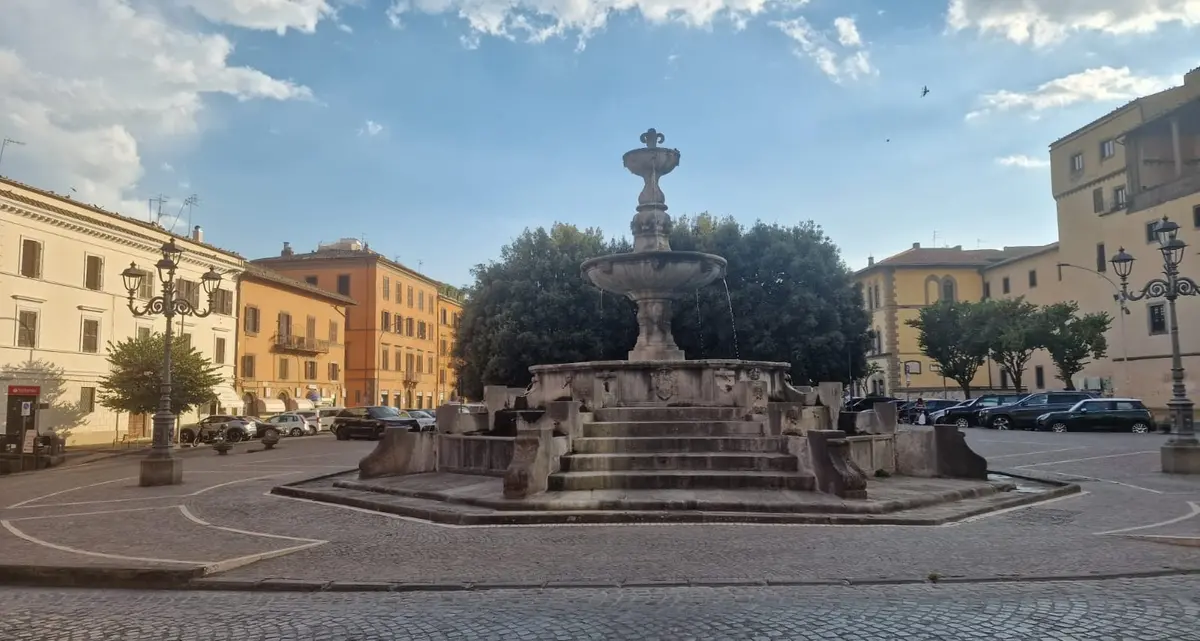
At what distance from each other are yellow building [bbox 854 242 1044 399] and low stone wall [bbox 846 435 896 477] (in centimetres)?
5824

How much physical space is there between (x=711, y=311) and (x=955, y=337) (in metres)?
23.8

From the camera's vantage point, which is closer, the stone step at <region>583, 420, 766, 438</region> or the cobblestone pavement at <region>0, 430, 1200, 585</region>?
the cobblestone pavement at <region>0, 430, 1200, 585</region>

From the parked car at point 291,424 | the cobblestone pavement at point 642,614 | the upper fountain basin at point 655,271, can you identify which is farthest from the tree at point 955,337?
the cobblestone pavement at point 642,614

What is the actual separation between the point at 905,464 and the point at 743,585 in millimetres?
7637

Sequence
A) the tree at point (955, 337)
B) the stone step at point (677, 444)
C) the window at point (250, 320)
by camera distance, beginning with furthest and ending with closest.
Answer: the tree at point (955, 337), the window at point (250, 320), the stone step at point (677, 444)

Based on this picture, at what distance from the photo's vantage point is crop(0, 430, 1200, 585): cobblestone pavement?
268 inches

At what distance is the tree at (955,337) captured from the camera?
48219 mm

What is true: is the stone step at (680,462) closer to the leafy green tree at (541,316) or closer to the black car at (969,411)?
the leafy green tree at (541,316)

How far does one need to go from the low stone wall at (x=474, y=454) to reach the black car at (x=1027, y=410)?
2742 cm

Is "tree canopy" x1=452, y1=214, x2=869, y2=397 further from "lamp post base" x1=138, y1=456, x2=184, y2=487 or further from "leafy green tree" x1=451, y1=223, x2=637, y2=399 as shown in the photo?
"lamp post base" x1=138, y1=456, x2=184, y2=487

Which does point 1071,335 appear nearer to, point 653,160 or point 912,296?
point 912,296

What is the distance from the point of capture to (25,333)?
33.0 m

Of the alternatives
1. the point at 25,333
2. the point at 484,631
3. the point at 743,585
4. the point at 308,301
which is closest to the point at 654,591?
the point at 743,585

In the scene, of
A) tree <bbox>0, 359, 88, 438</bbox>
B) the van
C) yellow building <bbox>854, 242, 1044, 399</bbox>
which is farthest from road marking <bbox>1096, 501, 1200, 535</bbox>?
yellow building <bbox>854, 242, 1044, 399</bbox>
